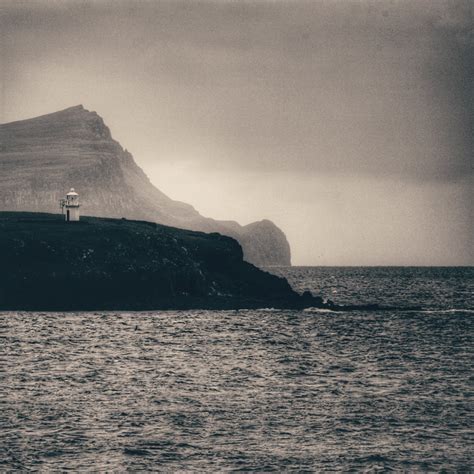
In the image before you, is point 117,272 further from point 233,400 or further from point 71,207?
point 233,400

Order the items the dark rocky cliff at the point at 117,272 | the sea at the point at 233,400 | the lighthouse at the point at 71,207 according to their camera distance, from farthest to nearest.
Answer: the lighthouse at the point at 71,207 < the dark rocky cliff at the point at 117,272 < the sea at the point at 233,400

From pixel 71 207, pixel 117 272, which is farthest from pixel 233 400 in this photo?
pixel 71 207

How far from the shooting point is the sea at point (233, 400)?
26.9 meters

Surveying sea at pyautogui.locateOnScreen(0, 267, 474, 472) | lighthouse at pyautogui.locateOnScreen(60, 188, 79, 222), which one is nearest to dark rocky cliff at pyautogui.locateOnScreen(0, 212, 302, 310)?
lighthouse at pyautogui.locateOnScreen(60, 188, 79, 222)

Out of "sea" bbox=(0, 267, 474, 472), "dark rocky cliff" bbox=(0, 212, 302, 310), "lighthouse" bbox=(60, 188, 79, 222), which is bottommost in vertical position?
"sea" bbox=(0, 267, 474, 472)

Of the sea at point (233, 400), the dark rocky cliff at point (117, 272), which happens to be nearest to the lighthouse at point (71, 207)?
the dark rocky cliff at point (117, 272)

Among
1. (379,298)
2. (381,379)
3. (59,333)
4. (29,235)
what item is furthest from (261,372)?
(379,298)

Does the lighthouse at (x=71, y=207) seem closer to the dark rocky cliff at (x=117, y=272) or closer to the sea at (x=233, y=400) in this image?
the dark rocky cliff at (x=117, y=272)

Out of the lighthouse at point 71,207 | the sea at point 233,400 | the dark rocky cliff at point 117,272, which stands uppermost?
the lighthouse at point 71,207

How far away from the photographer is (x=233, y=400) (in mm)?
37219

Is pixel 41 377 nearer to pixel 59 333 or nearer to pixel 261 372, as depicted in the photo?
pixel 261 372

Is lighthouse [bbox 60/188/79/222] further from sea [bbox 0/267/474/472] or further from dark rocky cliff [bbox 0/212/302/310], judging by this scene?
sea [bbox 0/267/474/472]

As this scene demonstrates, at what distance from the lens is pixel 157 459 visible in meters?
26.4

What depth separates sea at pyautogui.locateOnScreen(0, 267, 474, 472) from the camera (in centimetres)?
2694
